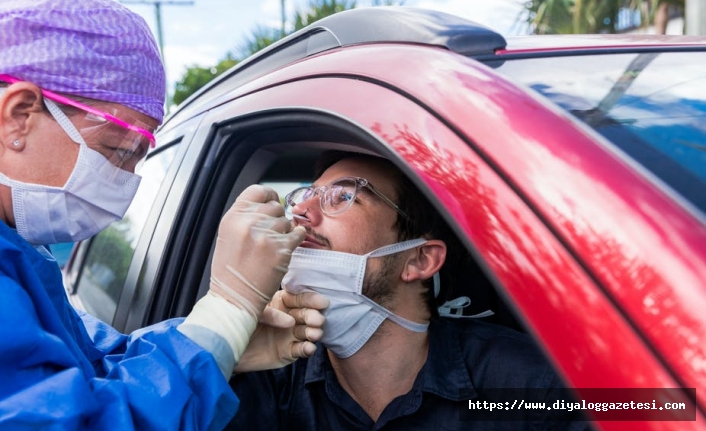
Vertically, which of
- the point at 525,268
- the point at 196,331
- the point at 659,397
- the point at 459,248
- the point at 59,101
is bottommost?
the point at 459,248

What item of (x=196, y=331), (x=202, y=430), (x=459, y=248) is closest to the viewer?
(x=202, y=430)

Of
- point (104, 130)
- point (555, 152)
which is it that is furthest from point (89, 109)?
point (555, 152)

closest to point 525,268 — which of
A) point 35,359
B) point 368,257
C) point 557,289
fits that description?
point 557,289

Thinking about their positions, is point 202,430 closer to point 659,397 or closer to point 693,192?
point 659,397

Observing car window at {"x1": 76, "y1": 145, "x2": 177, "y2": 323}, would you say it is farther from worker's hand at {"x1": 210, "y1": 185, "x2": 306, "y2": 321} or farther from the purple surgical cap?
worker's hand at {"x1": 210, "y1": 185, "x2": 306, "y2": 321}

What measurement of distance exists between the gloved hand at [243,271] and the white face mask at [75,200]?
32 cm

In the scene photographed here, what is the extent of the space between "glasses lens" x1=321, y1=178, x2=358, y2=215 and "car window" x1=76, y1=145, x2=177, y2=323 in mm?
802

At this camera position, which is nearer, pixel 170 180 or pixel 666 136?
pixel 666 136

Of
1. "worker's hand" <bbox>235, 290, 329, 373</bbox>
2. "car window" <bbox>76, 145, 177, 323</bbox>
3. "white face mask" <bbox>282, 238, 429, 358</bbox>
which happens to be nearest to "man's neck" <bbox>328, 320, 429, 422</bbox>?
"white face mask" <bbox>282, 238, 429, 358</bbox>

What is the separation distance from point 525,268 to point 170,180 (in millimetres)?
1737

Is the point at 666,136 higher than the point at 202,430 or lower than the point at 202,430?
higher

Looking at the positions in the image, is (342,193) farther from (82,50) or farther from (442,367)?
(82,50)

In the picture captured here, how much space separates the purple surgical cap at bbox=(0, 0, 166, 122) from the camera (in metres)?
1.50

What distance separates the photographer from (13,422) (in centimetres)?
110
